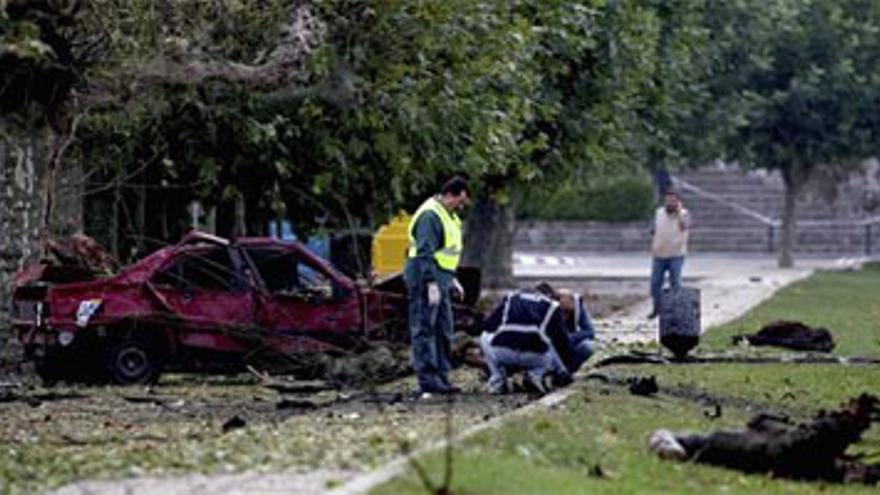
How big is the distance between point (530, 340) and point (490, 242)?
24.0 m

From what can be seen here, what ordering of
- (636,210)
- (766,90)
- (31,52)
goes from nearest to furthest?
(31,52)
(766,90)
(636,210)

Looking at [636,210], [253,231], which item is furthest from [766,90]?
[253,231]

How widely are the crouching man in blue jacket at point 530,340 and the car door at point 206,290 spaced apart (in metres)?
3.15

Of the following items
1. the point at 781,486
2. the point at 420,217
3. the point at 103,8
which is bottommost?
the point at 781,486

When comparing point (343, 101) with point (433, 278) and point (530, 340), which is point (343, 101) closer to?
point (433, 278)

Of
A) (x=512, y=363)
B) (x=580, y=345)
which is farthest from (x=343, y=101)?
(x=512, y=363)

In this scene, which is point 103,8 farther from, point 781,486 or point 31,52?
point 781,486

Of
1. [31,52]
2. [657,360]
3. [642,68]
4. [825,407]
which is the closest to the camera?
[31,52]

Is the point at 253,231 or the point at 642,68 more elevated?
the point at 642,68

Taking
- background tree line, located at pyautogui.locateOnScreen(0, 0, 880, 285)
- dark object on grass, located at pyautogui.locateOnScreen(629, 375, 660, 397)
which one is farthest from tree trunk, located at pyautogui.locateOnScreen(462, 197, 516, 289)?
dark object on grass, located at pyautogui.locateOnScreen(629, 375, 660, 397)

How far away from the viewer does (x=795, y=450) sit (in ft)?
52.6

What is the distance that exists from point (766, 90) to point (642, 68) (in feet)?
57.0

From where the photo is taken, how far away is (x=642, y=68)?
3781 cm

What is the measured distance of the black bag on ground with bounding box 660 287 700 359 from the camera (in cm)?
2502
